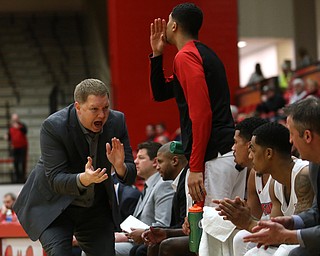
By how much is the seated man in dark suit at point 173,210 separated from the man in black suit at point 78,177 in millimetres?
400

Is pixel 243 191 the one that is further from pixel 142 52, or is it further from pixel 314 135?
pixel 142 52

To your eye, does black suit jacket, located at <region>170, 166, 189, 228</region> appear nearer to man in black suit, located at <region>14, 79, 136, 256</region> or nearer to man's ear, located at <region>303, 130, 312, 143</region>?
man in black suit, located at <region>14, 79, 136, 256</region>

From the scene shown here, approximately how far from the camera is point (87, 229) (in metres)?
5.36

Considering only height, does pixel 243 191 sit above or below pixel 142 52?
below

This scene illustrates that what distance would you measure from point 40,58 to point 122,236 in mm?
19032

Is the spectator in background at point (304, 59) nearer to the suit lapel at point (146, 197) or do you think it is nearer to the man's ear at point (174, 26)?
the suit lapel at point (146, 197)

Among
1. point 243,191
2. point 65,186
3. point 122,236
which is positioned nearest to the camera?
point 65,186

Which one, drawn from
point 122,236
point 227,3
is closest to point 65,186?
point 122,236

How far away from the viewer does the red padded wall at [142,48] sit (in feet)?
41.7

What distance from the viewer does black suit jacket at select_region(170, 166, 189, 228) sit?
5754 millimetres

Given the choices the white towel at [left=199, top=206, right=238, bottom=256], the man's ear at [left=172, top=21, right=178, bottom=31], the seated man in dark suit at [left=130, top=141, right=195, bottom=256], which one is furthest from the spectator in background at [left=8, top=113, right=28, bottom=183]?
the white towel at [left=199, top=206, right=238, bottom=256]

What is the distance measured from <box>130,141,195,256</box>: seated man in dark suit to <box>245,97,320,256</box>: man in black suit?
1515 mm

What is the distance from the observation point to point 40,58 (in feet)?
83.2

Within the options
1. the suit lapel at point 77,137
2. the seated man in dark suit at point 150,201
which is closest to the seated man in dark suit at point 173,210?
the seated man in dark suit at point 150,201
